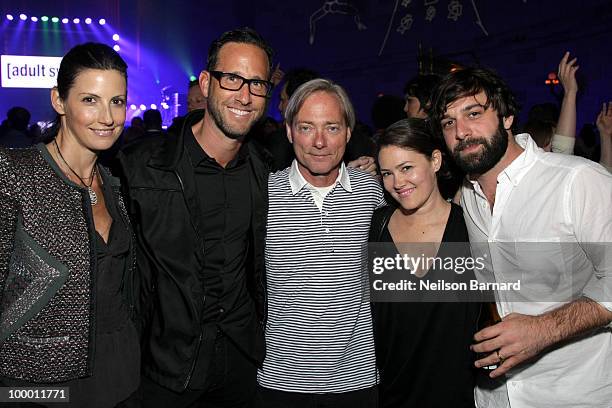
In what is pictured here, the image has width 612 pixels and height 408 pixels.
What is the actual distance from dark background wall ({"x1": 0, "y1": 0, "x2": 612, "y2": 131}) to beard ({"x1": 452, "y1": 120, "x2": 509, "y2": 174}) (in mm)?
2554

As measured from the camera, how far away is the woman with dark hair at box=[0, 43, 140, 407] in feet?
6.14

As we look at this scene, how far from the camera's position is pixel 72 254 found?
6.36 feet

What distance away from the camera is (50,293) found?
189cm

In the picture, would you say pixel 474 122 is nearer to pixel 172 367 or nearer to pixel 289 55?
pixel 172 367

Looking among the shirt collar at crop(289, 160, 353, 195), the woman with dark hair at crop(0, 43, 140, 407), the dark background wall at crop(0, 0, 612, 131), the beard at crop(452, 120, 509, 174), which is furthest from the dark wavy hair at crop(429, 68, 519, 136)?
the dark background wall at crop(0, 0, 612, 131)

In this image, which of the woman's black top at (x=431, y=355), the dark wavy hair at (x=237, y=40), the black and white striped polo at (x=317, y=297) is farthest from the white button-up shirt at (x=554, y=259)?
the dark wavy hair at (x=237, y=40)

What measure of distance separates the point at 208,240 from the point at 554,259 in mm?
1338

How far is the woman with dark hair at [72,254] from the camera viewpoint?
187 cm

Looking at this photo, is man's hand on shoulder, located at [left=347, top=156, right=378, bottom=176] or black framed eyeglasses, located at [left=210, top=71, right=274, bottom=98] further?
man's hand on shoulder, located at [left=347, top=156, right=378, bottom=176]

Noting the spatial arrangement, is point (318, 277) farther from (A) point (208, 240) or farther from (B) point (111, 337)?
(B) point (111, 337)

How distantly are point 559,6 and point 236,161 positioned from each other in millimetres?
6731

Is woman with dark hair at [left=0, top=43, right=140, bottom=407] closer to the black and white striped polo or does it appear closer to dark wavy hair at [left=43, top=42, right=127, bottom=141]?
dark wavy hair at [left=43, top=42, right=127, bottom=141]

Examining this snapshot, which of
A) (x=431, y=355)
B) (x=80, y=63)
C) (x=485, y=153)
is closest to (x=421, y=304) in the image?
(x=431, y=355)

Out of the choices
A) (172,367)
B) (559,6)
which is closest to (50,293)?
(172,367)
